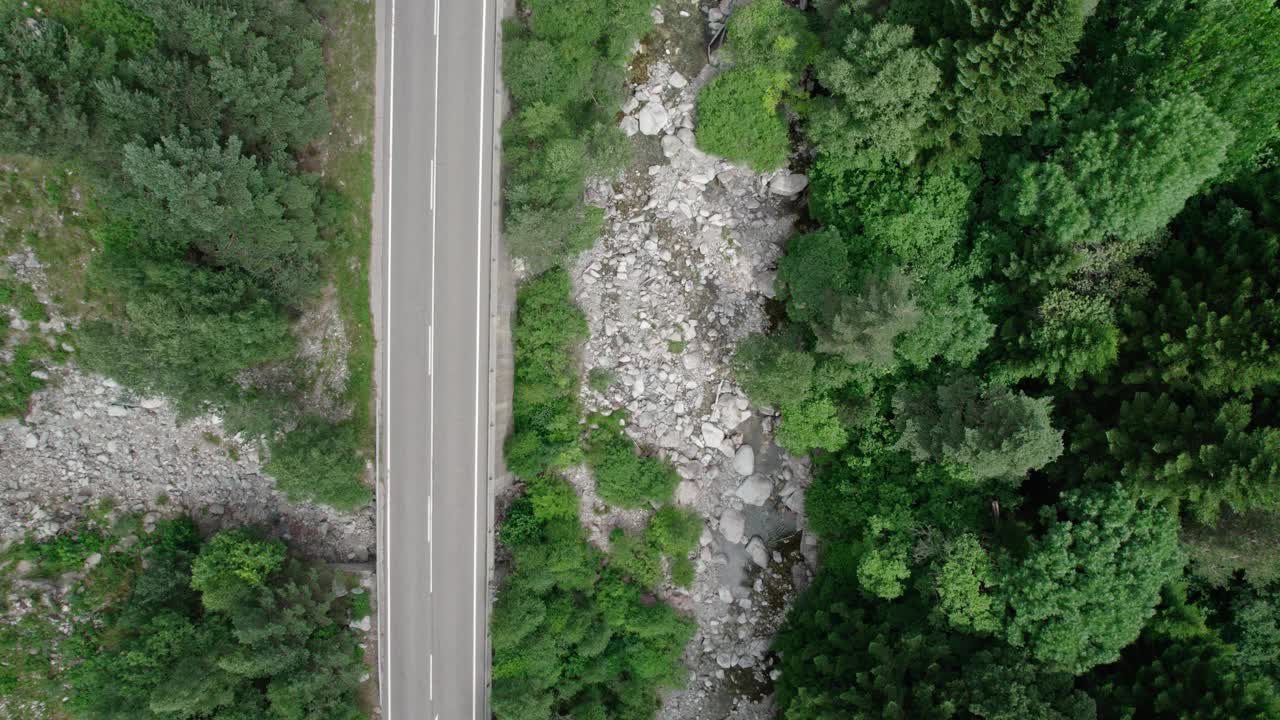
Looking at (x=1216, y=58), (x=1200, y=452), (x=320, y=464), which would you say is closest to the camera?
(x=1200, y=452)

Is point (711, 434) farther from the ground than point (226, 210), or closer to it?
closer to it

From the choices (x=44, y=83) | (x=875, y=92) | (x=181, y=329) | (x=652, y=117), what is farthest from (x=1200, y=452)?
(x=44, y=83)

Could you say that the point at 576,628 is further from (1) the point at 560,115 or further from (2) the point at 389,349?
(1) the point at 560,115

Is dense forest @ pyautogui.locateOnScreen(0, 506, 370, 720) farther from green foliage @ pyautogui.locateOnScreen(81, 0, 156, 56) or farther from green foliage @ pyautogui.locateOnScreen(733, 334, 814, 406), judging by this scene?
green foliage @ pyautogui.locateOnScreen(733, 334, 814, 406)

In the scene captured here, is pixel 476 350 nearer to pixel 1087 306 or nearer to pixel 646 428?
pixel 646 428

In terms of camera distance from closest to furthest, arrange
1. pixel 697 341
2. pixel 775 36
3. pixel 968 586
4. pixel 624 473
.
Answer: pixel 968 586 → pixel 775 36 → pixel 624 473 → pixel 697 341
